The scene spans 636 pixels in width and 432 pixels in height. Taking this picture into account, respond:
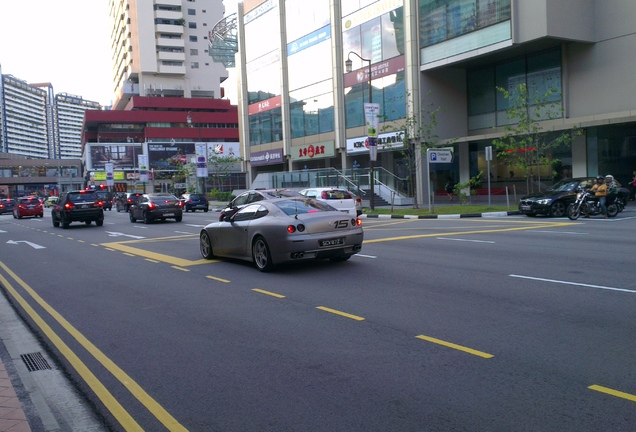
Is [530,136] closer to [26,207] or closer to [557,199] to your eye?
[557,199]

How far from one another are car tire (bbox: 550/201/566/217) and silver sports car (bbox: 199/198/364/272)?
13803 millimetres

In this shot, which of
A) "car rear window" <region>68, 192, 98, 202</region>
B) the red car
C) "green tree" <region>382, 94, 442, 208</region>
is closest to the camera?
"car rear window" <region>68, 192, 98, 202</region>

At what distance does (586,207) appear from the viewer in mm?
21938

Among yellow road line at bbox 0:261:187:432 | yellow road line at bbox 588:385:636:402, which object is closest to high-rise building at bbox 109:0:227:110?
yellow road line at bbox 0:261:187:432

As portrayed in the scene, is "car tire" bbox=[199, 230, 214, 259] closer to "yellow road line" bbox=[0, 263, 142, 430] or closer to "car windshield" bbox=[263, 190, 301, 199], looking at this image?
"yellow road line" bbox=[0, 263, 142, 430]

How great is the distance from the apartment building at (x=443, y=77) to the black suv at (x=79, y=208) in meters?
15.8

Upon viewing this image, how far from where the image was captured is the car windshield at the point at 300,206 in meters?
11.5

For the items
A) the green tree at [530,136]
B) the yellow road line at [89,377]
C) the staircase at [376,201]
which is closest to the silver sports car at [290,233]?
the yellow road line at [89,377]

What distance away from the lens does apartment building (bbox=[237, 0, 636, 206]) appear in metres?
29.5

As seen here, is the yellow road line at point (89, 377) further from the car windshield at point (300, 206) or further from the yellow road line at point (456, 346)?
the car windshield at point (300, 206)

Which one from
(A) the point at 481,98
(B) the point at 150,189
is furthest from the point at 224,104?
(A) the point at 481,98

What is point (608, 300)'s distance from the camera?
7.75 metres

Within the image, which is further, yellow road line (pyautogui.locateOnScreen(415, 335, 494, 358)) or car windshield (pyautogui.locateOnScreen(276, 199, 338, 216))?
car windshield (pyautogui.locateOnScreen(276, 199, 338, 216))

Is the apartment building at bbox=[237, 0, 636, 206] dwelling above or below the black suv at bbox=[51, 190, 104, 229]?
above
